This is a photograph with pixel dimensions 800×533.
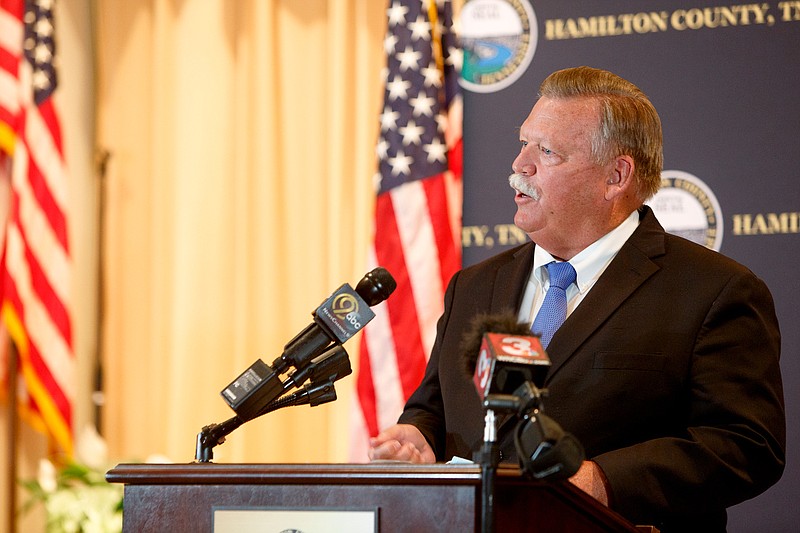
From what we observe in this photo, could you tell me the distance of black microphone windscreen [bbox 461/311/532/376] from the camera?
5.64 feet

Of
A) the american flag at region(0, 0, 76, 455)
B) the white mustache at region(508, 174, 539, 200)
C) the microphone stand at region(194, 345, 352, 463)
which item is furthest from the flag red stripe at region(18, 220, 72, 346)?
the microphone stand at region(194, 345, 352, 463)

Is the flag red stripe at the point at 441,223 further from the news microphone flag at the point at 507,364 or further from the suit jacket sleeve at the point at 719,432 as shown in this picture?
the news microphone flag at the point at 507,364

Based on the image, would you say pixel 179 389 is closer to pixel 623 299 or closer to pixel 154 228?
pixel 154 228

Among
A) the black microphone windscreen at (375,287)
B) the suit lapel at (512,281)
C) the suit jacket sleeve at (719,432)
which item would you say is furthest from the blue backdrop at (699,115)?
the black microphone windscreen at (375,287)

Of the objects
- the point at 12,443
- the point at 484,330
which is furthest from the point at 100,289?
the point at 484,330

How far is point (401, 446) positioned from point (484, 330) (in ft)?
2.20

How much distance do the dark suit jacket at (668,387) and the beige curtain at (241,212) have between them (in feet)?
7.96

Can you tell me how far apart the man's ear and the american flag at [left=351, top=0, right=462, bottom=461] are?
5.77ft

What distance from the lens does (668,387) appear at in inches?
95.0

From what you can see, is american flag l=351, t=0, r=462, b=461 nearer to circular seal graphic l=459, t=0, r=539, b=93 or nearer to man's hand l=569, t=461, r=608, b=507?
circular seal graphic l=459, t=0, r=539, b=93

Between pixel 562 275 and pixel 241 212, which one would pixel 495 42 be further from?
pixel 562 275

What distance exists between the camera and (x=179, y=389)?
16.7 ft

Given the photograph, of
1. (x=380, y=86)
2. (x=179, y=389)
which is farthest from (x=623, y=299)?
(x=179, y=389)

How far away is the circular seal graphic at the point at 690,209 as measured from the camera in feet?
13.8
